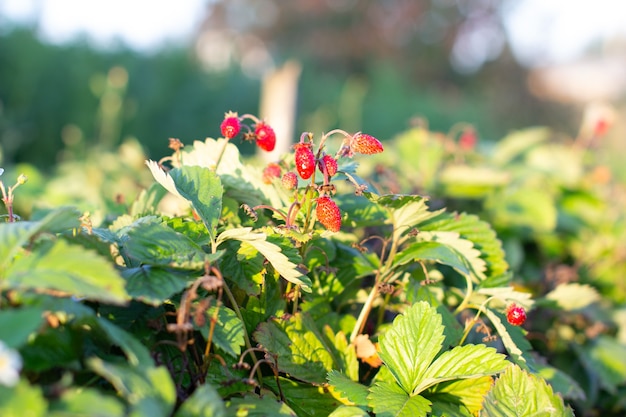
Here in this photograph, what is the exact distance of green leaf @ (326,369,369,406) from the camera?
3.31ft

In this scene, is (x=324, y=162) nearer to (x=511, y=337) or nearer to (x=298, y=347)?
(x=298, y=347)

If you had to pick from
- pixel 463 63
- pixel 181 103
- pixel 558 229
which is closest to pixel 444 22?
pixel 463 63

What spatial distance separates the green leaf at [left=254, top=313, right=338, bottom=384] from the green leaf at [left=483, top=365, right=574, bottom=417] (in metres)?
0.28

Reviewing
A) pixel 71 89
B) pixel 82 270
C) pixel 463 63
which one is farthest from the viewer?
pixel 463 63

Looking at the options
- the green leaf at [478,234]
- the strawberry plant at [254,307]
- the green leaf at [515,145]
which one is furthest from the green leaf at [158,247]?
the green leaf at [515,145]

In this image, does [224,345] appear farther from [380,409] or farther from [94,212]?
[94,212]

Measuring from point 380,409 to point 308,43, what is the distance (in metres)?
19.9

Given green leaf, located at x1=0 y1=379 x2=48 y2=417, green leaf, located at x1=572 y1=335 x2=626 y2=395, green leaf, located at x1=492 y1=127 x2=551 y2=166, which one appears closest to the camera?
green leaf, located at x1=0 y1=379 x2=48 y2=417

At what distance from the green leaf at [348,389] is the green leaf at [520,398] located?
20cm

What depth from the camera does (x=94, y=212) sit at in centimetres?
160

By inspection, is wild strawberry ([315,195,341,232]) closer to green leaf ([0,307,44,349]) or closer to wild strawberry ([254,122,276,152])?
wild strawberry ([254,122,276,152])

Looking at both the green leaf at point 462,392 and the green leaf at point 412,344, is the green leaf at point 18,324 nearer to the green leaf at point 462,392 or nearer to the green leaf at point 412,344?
the green leaf at point 412,344

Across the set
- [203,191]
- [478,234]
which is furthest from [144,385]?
[478,234]

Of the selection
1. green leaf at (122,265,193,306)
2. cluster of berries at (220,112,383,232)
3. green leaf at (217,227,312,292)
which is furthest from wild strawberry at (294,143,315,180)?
green leaf at (122,265,193,306)
